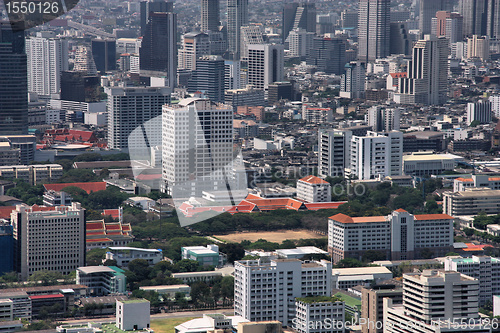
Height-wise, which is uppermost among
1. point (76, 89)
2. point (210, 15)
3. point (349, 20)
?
point (210, 15)

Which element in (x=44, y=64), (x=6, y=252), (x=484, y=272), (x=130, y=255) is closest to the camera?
(x=484, y=272)

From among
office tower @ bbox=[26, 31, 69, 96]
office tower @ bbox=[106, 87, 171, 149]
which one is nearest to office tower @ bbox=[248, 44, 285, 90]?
office tower @ bbox=[26, 31, 69, 96]

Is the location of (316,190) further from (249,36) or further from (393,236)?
(249,36)

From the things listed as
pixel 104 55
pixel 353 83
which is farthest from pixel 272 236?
pixel 104 55

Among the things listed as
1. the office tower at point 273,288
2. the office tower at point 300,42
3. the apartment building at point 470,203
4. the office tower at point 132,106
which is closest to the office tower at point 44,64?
the office tower at point 132,106

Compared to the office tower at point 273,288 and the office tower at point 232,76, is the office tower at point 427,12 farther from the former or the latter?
the office tower at point 273,288

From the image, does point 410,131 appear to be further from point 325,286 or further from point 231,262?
point 325,286

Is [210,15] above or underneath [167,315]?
above
